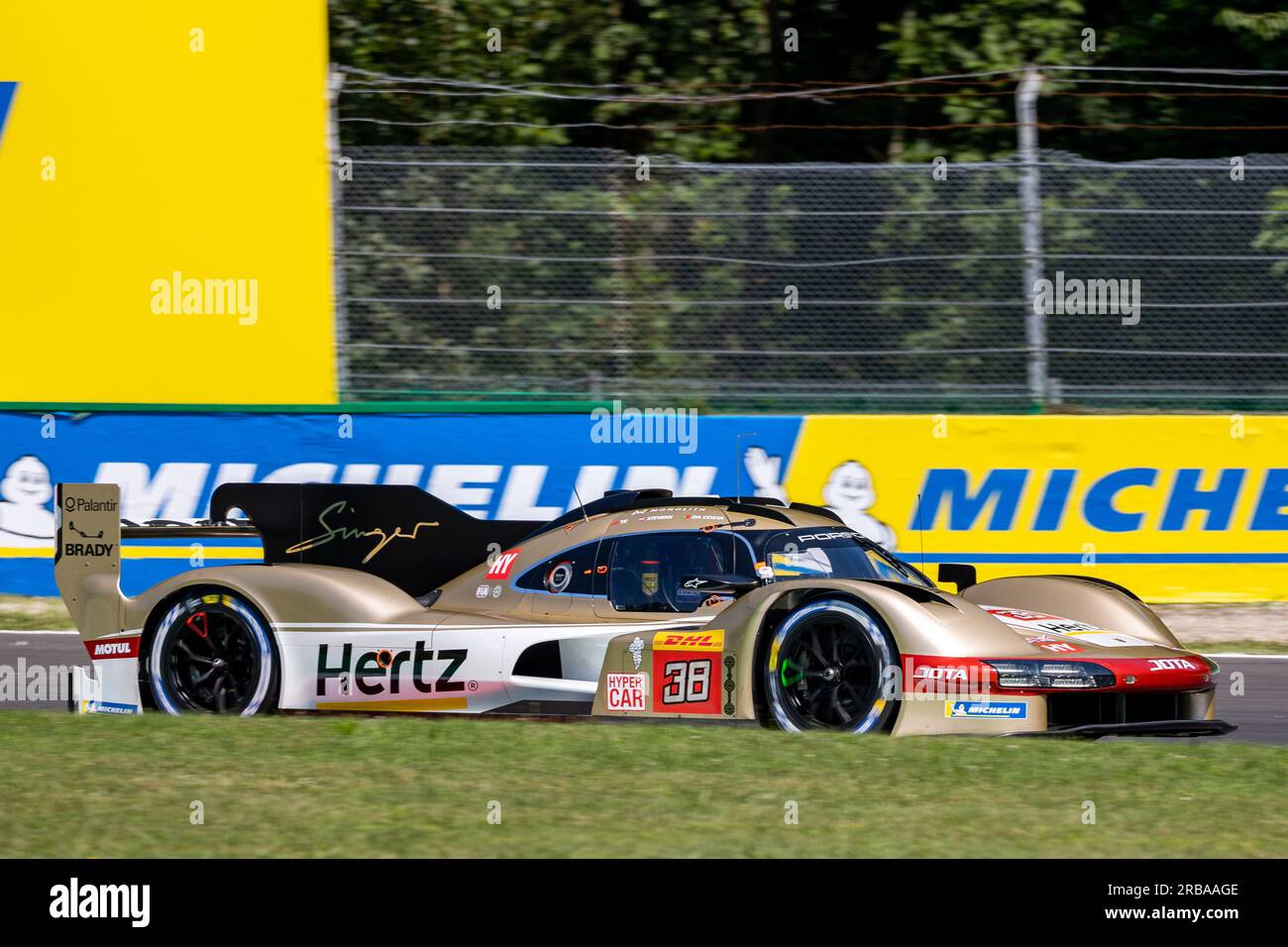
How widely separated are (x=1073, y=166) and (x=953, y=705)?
21.7 ft

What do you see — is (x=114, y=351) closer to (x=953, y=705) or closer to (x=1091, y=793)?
(x=953, y=705)

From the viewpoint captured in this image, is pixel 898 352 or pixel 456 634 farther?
pixel 898 352

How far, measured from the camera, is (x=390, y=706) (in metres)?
7.33

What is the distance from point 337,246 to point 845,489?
4162mm

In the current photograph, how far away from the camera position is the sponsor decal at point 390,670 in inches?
286

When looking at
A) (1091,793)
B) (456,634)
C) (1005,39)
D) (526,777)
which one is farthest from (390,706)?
(1005,39)

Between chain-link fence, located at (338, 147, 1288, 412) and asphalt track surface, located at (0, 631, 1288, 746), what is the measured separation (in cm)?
263

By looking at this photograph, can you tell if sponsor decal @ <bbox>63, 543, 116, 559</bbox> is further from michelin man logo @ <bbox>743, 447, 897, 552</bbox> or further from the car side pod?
michelin man logo @ <bbox>743, 447, 897, 552</bbox>

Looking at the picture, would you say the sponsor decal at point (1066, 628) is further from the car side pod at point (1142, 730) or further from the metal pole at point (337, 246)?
the metal pole at point (337, 246)

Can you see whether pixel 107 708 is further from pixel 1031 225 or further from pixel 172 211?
pixel 1031 225

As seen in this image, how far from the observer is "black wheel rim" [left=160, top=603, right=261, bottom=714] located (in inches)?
297
